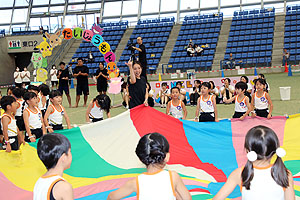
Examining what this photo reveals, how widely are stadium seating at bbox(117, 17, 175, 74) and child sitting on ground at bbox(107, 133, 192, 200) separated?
21.1 metres

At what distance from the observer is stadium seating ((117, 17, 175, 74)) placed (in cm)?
2438

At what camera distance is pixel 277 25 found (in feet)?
79.2

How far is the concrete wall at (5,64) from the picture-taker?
26453 millimetres

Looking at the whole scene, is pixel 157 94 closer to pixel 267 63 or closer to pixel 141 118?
pixel 141 118

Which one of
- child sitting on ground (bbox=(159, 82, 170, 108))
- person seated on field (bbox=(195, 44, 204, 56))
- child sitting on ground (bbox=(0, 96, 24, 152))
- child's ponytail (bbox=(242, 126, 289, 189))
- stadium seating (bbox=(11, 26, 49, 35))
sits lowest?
child sitting on ground (bbox=(159, 82, 170, 108))

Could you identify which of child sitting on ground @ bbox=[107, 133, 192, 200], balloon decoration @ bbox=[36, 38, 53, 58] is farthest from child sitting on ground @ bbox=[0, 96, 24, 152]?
balloon decoration @ bbox=[36, 38, 53, 58]

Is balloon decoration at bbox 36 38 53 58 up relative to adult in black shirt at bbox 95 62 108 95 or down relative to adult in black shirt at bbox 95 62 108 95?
up

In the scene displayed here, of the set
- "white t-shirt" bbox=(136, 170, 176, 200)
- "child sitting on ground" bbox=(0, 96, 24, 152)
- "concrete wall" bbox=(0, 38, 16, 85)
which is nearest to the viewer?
"white t-shirt" bbox=(136, 170, 176, 200)

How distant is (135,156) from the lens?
16.1 feet

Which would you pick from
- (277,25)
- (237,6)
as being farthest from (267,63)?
(237,6)

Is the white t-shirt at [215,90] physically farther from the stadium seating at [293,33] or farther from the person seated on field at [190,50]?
the person seated on field at [190,50]

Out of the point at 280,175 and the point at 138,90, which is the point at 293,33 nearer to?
the point at 138,90

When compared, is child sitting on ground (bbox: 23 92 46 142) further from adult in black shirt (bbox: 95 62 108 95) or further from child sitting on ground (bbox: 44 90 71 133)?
adult in black shirt (bbox: 95 62 108 95)

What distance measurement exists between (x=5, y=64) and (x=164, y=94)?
19416mm
